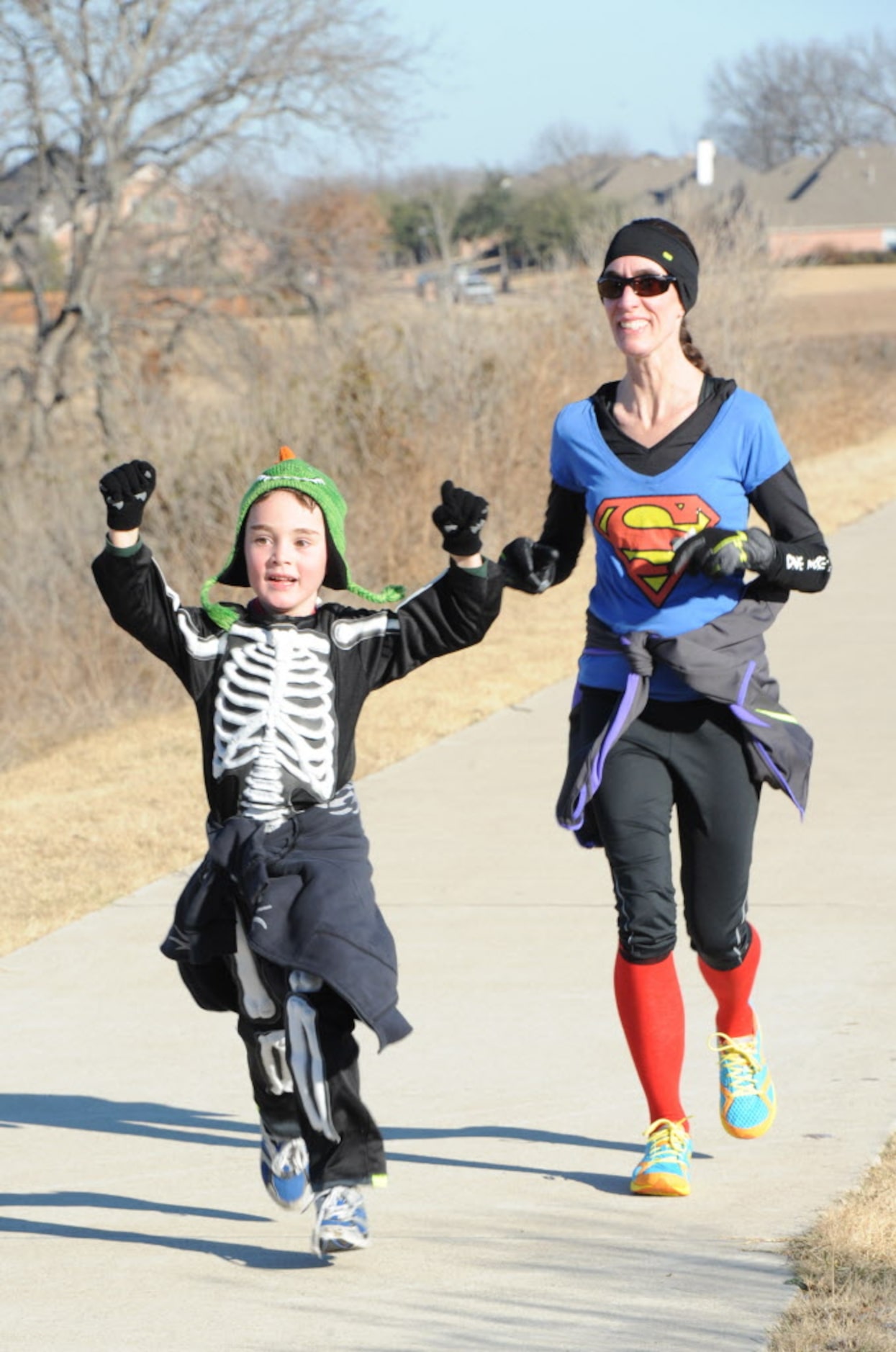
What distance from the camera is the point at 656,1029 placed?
4020 millimetres

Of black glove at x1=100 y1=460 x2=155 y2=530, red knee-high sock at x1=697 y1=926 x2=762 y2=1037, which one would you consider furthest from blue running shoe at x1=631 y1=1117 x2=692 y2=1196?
black glove at x1=100 y1=460 x2=155 y2=530

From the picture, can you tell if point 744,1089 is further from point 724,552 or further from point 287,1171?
point 724,552

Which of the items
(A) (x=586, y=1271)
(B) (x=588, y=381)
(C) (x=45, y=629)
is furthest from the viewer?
(B) (x=588, y=381)

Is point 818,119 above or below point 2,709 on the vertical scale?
above

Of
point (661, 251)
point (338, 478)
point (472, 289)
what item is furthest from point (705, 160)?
point (661, 251)

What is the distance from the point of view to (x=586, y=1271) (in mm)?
3541

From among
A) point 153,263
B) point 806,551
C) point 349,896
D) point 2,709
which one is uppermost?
point 153,263

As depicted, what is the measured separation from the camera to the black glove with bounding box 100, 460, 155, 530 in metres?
3.68

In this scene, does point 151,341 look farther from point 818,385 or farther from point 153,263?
point 818,385

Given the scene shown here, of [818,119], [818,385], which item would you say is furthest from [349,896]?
[818,119]

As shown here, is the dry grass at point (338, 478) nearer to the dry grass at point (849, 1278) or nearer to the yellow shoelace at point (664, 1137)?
the yellow shoelace at point (664, 1137)

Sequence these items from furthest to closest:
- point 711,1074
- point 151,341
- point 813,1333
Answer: point 151,341 → point 711,1074 → point 813,1333

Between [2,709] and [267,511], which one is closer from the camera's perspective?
[267,511]

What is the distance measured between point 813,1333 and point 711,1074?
158cm
